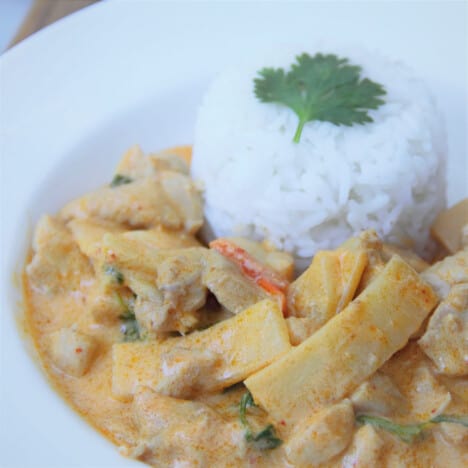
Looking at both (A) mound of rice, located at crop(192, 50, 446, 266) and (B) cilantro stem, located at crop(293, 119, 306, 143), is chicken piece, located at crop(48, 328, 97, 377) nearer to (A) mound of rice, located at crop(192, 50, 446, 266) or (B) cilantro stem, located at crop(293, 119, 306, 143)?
(A) mound of rice, located at crop(192, 50, 446, 266)

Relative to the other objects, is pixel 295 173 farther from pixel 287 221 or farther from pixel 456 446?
pixel 456 446

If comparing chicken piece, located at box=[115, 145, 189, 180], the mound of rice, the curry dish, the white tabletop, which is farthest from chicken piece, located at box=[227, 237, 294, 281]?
the white tabletop

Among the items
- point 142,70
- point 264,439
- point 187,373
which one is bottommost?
point 264,439

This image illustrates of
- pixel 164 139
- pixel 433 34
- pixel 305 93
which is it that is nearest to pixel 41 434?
pixel 305 93

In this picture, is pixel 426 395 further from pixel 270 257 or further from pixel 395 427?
pixel 270 257

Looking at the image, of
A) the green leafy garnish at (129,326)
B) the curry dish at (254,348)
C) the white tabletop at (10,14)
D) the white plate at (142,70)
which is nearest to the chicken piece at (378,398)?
the curry dish at (254,348)

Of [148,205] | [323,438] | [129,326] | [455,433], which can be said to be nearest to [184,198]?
[148,205]
